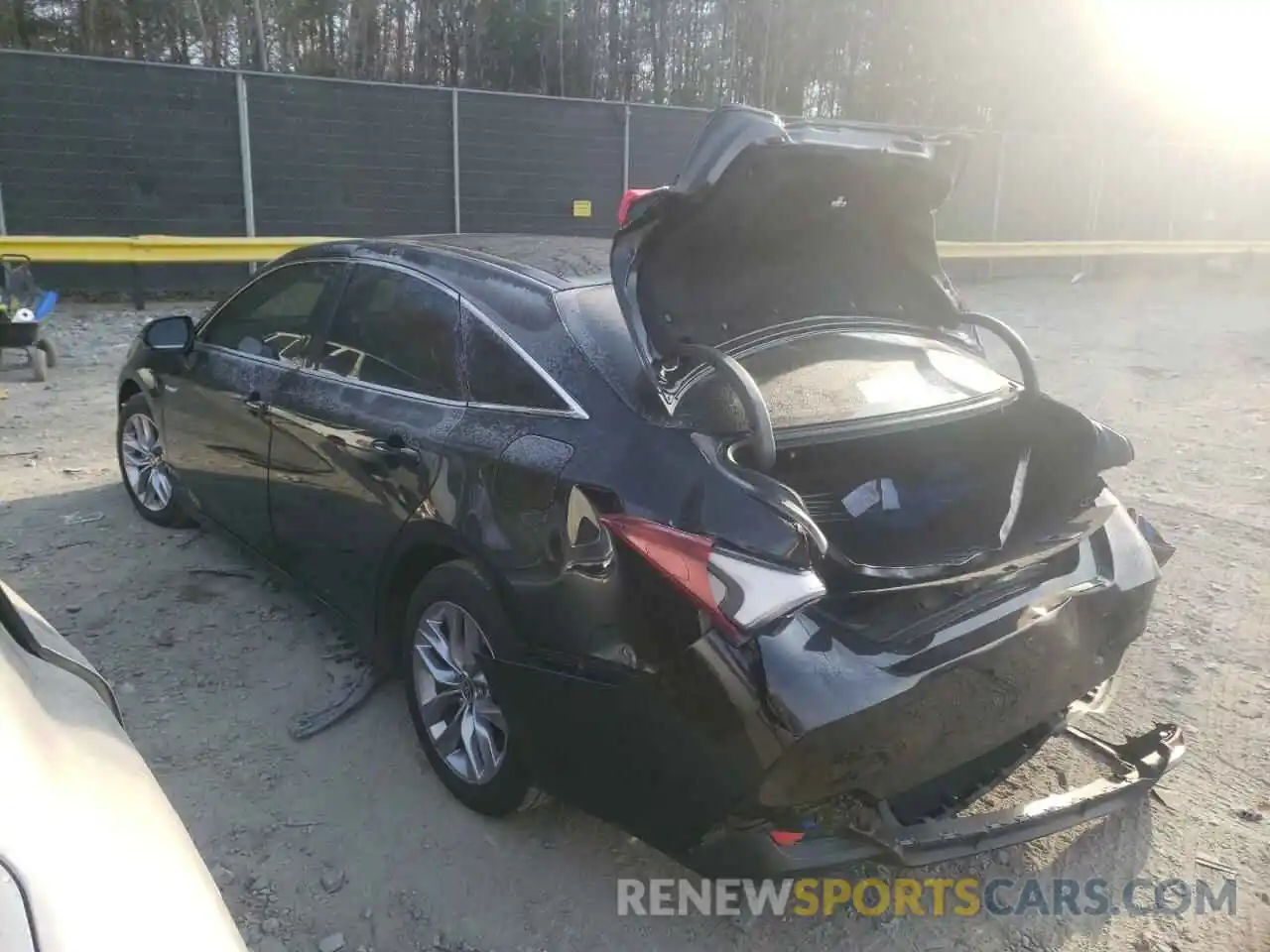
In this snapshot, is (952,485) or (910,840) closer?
(910,840)

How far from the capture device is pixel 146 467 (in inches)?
200

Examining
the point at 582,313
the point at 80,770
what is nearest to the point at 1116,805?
the point at 582,313

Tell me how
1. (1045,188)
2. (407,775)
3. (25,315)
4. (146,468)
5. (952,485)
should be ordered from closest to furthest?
(952,485) → (407,775) → (146,468) → (25,315) → (1045,188)

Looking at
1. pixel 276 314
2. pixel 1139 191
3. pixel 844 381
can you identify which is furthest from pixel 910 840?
pixel 1139 191

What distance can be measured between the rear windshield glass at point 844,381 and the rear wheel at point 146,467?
3.25 m

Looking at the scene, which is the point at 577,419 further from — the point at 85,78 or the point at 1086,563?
the point at 85,78

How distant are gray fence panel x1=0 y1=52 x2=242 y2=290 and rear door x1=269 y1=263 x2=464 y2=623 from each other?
931 centimetres

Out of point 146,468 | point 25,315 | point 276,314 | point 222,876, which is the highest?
point 276,314

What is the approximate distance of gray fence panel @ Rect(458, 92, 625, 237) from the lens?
1343 centimetres

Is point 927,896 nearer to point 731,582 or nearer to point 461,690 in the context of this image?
point 731,582

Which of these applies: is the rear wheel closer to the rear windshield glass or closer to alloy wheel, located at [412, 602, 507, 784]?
alloy wheel, located at [412, 602, 507, 784]

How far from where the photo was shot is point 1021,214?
20.5 metres

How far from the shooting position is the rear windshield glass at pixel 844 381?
2.64 m

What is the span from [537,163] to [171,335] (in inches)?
400
